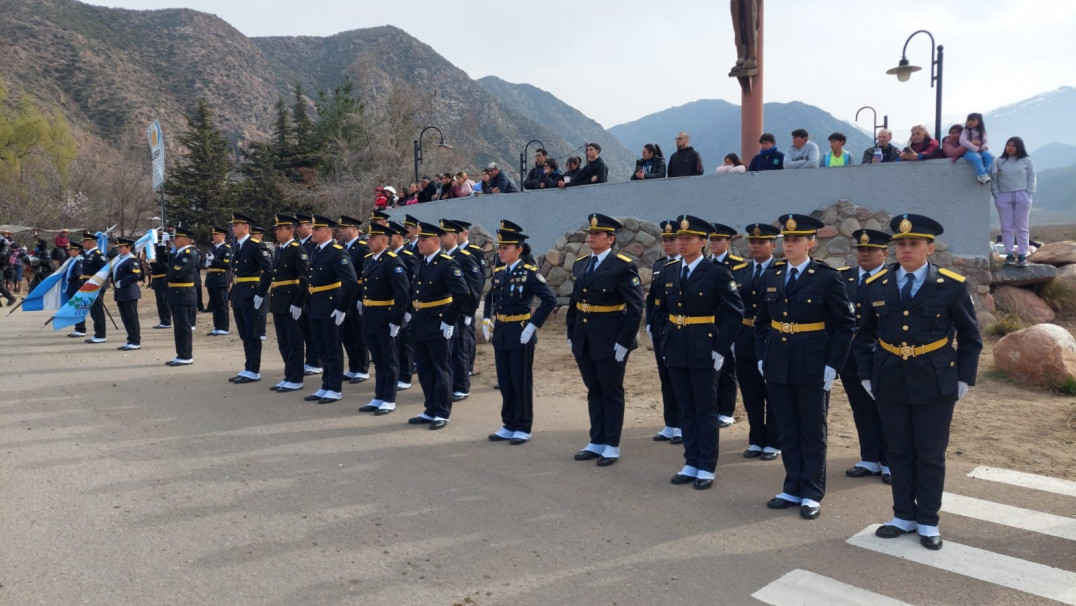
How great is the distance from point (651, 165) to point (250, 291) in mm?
7499

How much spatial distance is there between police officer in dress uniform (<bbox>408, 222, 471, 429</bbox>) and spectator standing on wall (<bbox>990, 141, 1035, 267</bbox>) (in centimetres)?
845

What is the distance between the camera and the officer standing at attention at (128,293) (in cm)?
1273

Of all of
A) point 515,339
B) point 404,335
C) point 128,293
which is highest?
point 128,293

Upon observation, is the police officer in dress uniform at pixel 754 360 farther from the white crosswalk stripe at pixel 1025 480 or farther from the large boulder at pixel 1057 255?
the large boulder at pixel 1057 255

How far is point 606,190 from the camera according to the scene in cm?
1447

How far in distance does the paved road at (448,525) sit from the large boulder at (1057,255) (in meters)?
9.42

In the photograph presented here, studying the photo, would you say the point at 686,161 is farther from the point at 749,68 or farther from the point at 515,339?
the point at 515,339

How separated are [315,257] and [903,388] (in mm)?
6614

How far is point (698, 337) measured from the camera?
5672 millimetres

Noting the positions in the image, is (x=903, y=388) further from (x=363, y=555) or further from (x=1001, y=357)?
(x=1001, y=357)

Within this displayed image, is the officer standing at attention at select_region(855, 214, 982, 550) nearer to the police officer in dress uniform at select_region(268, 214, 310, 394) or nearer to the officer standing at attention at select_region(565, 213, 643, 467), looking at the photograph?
the officer standing at attention at select_region(565, 213, 643, 467)

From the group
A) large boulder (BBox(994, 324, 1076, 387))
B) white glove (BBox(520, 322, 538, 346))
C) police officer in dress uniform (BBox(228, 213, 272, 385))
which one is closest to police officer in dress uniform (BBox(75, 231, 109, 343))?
police officer in dress uniform (BBox(228, 213, 272, 385))

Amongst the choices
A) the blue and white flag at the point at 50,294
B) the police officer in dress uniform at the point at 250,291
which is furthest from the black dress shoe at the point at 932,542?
the blue and white flag at the point at 50,294

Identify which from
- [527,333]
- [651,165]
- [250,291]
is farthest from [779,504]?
[651,165]
